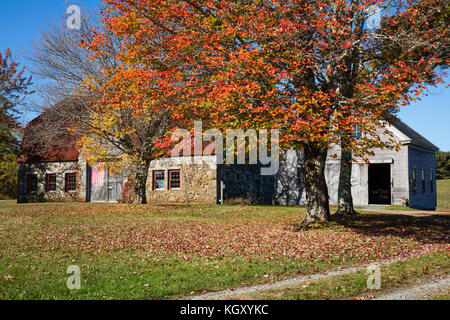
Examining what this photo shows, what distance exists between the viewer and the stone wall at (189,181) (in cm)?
2606

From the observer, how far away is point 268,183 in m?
30.6

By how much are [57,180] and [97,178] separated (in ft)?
12.7

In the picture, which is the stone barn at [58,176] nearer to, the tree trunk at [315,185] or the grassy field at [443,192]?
the tree trunk at [315,185]

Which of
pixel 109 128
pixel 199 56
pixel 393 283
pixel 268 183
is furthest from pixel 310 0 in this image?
pixel 268 183

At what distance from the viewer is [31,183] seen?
34.5m

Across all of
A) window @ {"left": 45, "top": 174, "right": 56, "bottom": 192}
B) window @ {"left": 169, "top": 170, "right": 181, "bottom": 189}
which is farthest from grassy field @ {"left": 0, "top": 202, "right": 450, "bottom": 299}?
window @ {"left": 45, "top": 174, "right": 56, "bottom": 192}

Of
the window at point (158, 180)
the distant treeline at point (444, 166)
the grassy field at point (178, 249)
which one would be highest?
the distant treeline at point (444, 166)

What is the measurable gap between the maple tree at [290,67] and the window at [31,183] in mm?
23030

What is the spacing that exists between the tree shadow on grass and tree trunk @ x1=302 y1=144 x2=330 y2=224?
84cm

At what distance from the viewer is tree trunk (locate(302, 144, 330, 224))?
15.1m

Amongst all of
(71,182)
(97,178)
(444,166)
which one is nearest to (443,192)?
(444,166)

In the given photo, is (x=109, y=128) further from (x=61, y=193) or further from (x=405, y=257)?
(x=405, y=257)

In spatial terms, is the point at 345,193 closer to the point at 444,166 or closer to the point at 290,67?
the point at 290,67

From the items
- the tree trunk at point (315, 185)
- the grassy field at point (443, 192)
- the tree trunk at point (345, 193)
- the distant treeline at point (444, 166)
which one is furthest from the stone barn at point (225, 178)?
the distant treeline at point (444, 166)
